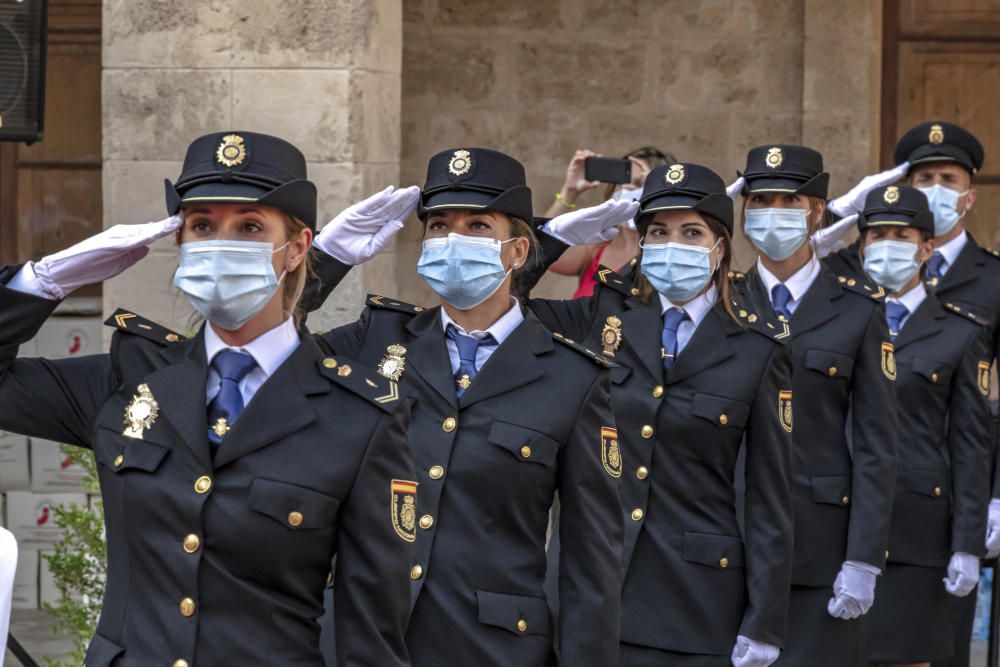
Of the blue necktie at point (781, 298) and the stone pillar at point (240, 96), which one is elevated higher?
the stone pillar at point (240, 96)

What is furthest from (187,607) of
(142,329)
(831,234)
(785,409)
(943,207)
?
(943,207)

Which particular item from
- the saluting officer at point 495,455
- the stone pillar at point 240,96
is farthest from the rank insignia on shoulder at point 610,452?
the stone pillar at point 240,96

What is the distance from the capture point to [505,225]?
13.2 feet

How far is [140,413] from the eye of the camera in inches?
119

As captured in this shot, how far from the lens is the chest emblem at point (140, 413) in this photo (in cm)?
301

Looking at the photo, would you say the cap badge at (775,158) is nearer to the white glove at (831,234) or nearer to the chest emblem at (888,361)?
the chest emblem at (888,361)

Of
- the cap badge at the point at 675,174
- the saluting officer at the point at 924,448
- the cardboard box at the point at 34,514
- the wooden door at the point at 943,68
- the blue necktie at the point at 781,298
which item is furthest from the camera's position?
the wooden door at the point at 943,68

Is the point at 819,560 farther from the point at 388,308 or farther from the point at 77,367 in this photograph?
the point at 77,367

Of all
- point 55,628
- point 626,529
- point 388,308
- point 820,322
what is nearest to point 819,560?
point 820,322

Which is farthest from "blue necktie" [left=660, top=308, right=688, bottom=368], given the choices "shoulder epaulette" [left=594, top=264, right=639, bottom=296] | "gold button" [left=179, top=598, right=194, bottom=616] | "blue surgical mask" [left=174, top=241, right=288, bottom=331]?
"gold button" [left=179, top=598, right=194, bottom=616]

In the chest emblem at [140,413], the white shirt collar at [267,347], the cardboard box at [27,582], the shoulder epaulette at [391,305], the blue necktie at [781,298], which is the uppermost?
the blue necktie at [781,298]

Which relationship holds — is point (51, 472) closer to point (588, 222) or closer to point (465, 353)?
point (588, 222)

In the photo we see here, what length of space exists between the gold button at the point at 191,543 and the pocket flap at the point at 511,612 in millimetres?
913

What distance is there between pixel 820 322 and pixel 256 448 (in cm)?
281
